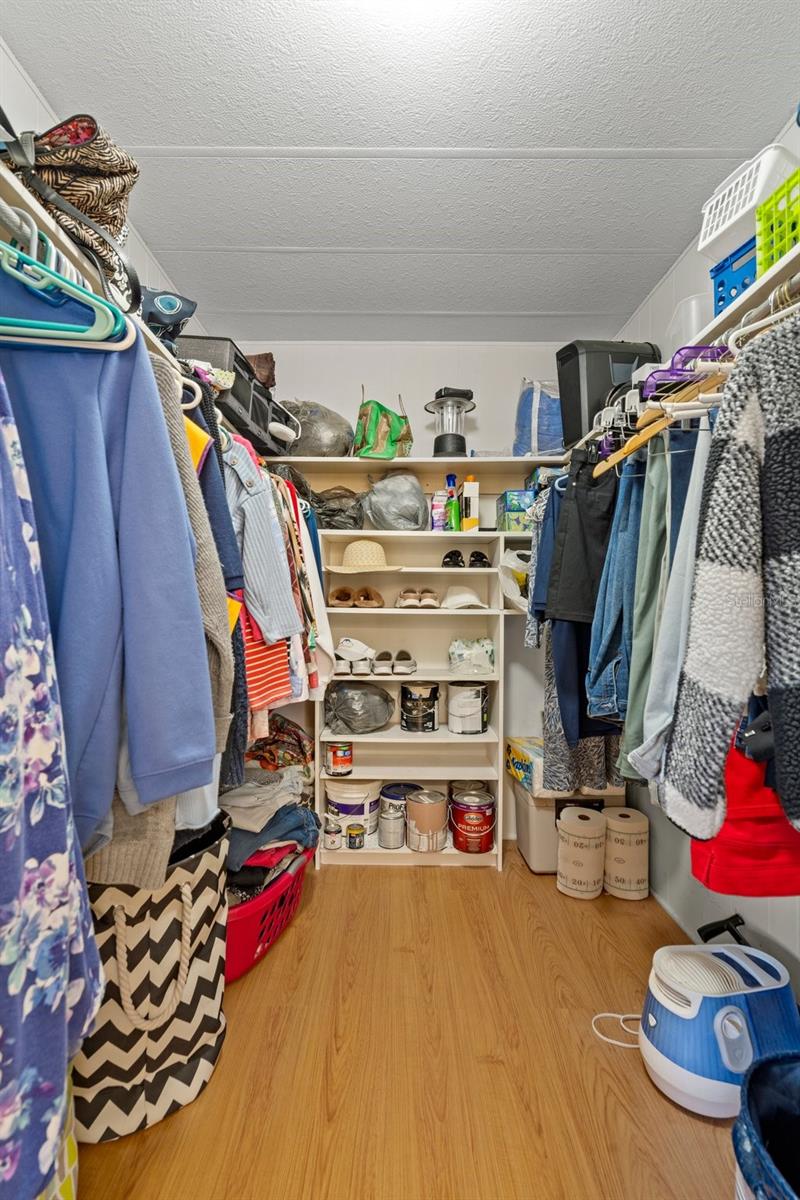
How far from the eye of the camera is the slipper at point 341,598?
267 centimetres

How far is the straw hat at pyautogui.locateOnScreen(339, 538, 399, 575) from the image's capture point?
2.51 meters

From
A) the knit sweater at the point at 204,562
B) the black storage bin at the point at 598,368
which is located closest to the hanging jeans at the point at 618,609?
the black storage bin at the point at 598,368

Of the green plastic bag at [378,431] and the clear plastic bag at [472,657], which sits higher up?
the green plastic bag at [378,431]

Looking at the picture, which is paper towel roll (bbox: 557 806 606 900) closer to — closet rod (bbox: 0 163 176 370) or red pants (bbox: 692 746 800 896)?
red pants (bbox: 692 746 800 896)

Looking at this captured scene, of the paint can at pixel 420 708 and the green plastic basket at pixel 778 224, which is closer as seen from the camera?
the green plastic basket at pixel 778 224

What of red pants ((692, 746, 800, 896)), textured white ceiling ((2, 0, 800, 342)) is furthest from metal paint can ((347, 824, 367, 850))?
textured white ceiling ((2, 0, 800, 342))

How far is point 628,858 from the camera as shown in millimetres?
2246

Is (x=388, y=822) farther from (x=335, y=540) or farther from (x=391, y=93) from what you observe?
(x=391, y=93)

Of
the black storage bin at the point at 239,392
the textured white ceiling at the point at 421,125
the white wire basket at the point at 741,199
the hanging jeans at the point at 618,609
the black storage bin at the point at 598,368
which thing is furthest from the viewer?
the black storage bin at the point at 598,368

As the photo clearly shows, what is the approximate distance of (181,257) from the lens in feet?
7.06

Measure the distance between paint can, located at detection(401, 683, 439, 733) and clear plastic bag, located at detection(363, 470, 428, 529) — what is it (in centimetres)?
75

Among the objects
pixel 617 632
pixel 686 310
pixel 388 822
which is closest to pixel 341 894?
pixel 388 822

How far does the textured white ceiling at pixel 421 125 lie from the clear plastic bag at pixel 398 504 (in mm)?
804

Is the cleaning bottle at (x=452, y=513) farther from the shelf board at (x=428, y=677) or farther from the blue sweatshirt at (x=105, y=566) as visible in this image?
the blue sweatshirt at (x=105, y=566)
